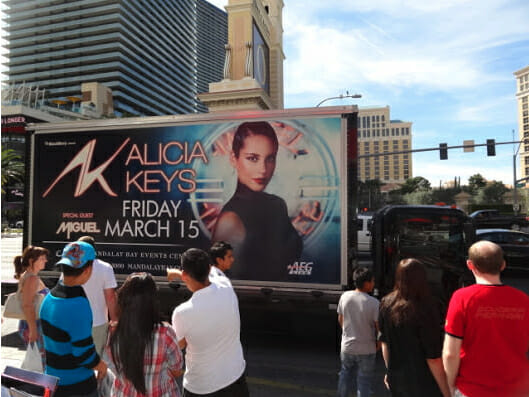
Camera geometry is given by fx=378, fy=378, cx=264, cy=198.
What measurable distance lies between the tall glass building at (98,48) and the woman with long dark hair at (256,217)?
108732 millimetres

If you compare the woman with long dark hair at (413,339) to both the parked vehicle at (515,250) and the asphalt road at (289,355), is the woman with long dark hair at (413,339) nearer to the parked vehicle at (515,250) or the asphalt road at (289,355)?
the asphalt road at (289,355)

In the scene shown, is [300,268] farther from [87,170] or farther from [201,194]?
[87,170]

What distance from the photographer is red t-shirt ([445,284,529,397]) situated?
2.44 meters

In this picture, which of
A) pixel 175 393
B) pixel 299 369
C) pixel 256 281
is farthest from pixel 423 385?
pixel 256 281

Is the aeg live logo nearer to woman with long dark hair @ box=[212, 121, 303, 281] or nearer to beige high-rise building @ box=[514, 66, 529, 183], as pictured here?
woman with long dark hair @ box=[212, 121, 303, 281]

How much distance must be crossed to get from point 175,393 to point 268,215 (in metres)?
3.30

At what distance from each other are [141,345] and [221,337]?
21.2 inches

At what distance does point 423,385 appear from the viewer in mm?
2826

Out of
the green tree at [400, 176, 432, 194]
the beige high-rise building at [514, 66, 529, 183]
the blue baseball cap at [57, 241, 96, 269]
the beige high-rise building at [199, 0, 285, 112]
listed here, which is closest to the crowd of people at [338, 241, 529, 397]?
the blue baseball cap at [57, 241, 96, 269]

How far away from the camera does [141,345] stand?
2.36 meters

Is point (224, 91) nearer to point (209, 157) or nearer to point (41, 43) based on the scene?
point (209, 157)

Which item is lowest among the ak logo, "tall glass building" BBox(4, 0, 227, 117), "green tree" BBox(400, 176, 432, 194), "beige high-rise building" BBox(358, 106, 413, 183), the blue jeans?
the blue jeans

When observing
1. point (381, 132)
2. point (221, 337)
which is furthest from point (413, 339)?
point (381, 132)

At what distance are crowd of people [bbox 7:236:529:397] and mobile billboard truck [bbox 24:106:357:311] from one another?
2491 mm
